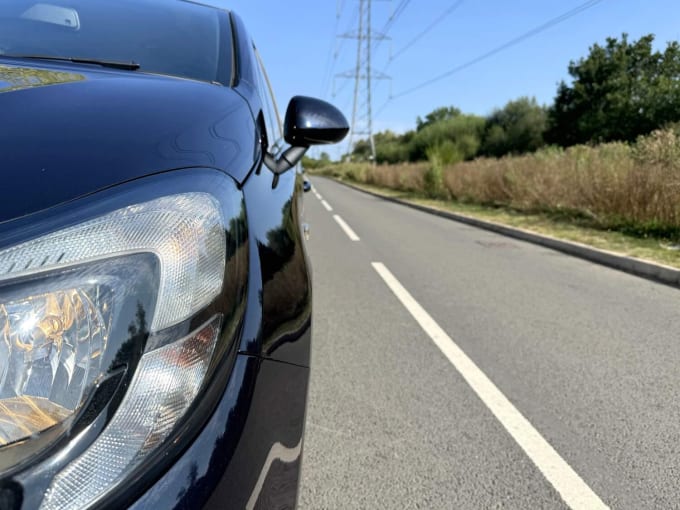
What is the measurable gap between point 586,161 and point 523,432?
10613 mm

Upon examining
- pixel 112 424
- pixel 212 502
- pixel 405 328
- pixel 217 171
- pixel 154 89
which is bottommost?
pixel 405 328

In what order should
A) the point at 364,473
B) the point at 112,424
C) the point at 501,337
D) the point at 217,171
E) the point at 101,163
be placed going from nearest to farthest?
the point at 112,424 < the point at 101,163 < the point at 217,171 < the point at 364,473 < the point at 501,337

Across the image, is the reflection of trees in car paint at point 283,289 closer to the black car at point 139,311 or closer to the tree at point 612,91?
the black car at point 139,311

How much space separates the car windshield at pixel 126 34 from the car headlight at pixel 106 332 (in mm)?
945

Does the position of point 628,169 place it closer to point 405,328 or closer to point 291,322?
point 405,328

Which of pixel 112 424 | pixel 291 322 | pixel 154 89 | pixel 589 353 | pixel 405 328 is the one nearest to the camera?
pixel 112 424

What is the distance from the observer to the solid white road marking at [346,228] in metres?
9.23

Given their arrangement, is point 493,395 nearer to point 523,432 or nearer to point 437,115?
point 523,432

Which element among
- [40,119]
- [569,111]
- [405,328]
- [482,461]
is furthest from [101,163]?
[569,111]

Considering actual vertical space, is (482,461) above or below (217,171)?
below

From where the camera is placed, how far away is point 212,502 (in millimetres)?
770

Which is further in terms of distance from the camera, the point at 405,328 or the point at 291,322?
the point at 405,328

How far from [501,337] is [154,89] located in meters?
3.12

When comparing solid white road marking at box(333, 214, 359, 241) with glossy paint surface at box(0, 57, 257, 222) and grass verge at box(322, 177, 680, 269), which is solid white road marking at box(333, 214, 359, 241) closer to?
grass verge at box(322, 177, 680, 269)
